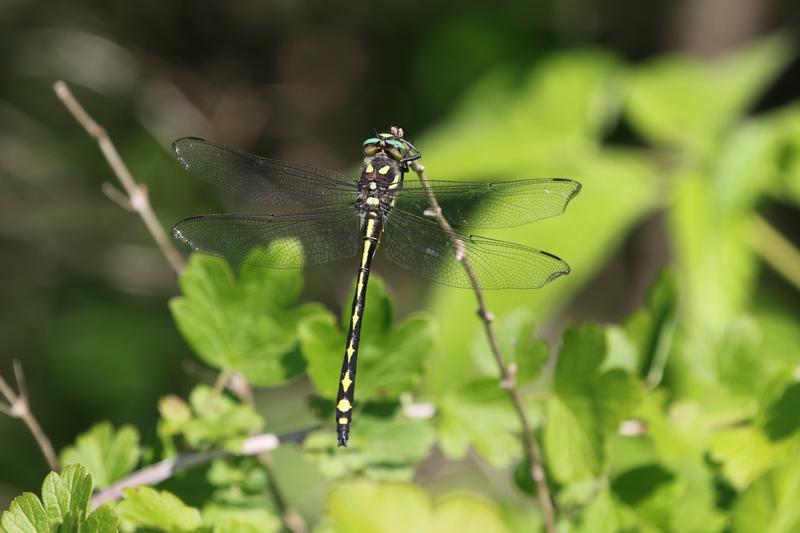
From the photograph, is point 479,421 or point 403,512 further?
point 479,421

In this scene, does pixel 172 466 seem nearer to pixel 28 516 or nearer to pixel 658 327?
pixel 28 516

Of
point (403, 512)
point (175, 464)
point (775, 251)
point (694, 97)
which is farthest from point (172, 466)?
point (694, 97)

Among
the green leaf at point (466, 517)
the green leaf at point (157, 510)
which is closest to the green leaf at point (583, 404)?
the green leaf at point (466, 517)

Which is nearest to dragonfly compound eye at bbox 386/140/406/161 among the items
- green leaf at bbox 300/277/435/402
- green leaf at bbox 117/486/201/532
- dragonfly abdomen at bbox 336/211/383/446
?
dragonfly abdomen at bbox 336/211/383/446

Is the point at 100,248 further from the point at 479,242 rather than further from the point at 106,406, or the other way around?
the point at 479,242

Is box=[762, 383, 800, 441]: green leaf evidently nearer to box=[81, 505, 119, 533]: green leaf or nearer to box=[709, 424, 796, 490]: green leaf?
box=[709, 424, 796, 490]: green leaf

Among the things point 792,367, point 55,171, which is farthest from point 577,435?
point 55,171
